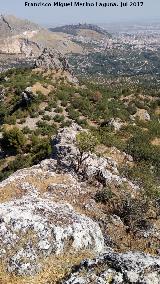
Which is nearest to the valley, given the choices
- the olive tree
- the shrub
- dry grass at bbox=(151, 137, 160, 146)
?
the olive tree

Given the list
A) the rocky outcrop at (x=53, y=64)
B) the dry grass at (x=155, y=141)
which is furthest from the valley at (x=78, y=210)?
the rocky outcrop at (x=53, y=64)

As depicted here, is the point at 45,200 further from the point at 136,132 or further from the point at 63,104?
the point at 63,104

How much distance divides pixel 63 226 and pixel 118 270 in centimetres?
578

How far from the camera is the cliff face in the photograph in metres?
20.1

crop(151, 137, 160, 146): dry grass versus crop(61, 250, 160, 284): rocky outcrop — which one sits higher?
crop(61, 250, 160, 284): rocky outcrop

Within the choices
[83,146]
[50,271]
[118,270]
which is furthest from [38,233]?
[83,146]

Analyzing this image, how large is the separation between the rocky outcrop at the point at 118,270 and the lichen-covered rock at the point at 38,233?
3.10 meters

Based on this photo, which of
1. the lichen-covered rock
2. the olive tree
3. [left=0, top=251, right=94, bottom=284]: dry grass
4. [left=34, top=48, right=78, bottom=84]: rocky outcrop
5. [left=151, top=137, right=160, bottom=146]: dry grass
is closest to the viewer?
[left=0, top=251, right=94, bottom=284]: dry grass

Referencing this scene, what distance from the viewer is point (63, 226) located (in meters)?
25.0

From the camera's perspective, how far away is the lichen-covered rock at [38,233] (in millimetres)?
22938

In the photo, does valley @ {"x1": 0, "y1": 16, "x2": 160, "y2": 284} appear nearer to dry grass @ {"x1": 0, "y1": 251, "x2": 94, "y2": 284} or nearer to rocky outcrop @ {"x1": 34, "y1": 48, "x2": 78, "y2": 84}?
dry grass @ {"x1": 0, "y1": 251, "x2": 94, "y2": 284}

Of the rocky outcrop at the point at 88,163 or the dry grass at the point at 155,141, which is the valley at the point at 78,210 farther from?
the dry grass at the point at 155,141

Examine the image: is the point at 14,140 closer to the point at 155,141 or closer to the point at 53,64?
the point at 155,141

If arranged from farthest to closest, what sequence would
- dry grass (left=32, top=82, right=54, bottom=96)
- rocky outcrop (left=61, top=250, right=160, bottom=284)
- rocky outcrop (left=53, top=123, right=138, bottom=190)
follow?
dry grass (left=32, top=82, right=54, bottom=96), rocky outcrop (left=53, top=123, right=138, bottom=190), rocky outcrop (left=61, top=250, right=160, bottom=284)
